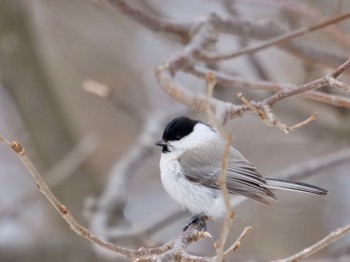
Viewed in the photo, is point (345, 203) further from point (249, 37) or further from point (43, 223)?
point (249, 37)

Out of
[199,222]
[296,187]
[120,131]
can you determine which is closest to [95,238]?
[199,222]

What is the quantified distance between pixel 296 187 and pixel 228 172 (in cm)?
22

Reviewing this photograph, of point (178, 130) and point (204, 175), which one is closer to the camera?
point (204, 175)

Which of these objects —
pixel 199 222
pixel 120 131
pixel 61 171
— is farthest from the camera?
pixel 120 131

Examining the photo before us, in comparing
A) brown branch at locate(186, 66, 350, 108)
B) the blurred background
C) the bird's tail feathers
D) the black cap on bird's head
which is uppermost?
brown branch at locate(186, 66, 350, 108)

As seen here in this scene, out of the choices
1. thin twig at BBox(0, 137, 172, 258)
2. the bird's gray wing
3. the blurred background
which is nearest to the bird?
the bird's gray wing

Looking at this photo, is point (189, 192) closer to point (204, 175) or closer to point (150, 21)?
point (204, 175)

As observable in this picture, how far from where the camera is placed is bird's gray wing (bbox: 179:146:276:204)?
189cm

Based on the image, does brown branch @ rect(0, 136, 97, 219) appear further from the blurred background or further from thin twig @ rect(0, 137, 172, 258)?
thin twig @ rect(0, 137, 172, 258)

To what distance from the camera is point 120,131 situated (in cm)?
447

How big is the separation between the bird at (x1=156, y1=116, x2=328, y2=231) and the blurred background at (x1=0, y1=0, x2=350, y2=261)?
0.29 meters

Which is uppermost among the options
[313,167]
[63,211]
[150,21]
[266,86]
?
[63,211]

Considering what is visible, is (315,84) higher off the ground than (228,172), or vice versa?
(315,84)

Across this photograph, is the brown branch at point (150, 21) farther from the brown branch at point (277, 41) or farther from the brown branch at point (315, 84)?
the brown branch at point (315, 84)
